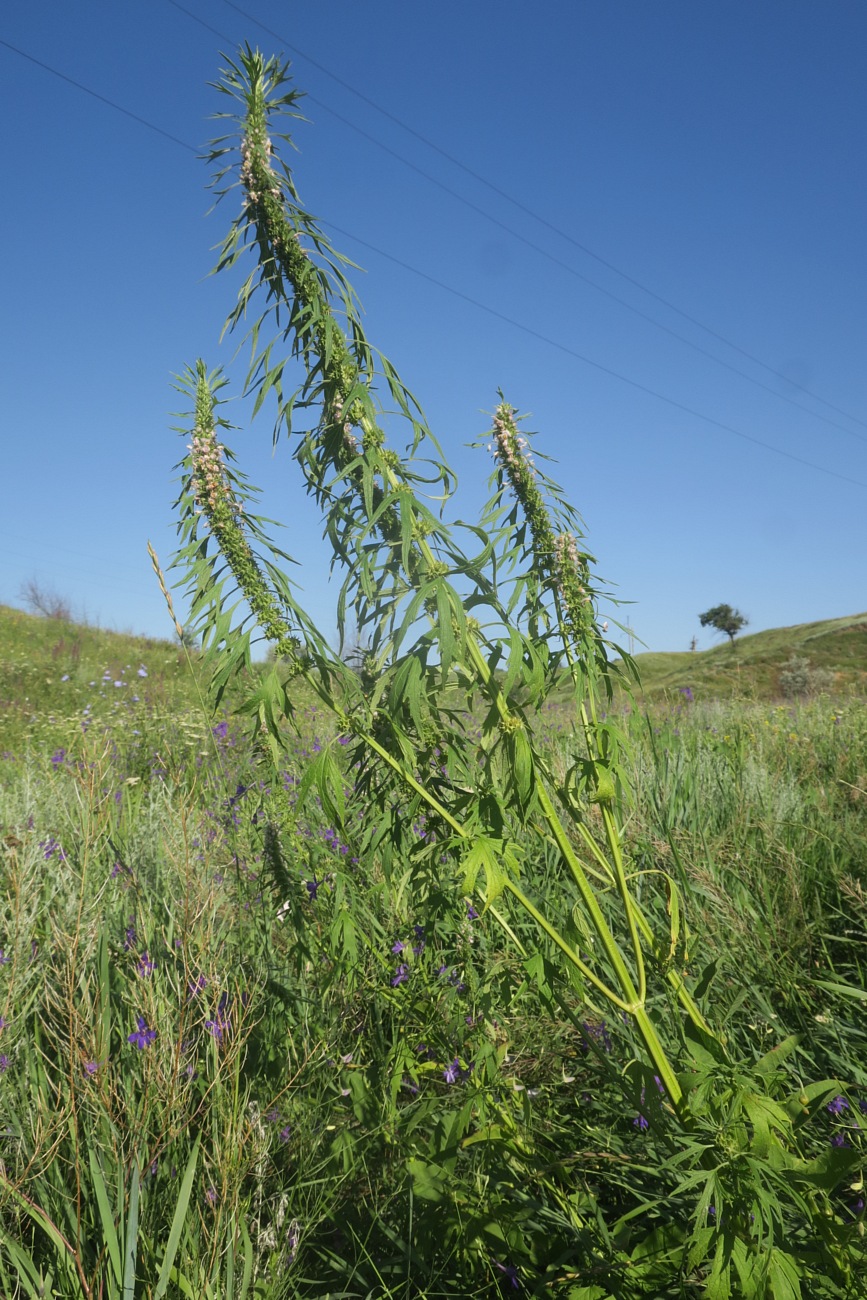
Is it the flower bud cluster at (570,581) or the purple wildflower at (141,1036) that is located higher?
the flower bud cluster at (570,581)

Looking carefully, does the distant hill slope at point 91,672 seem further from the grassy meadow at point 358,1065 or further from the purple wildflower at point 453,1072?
the purple wildflower at point 453,1072

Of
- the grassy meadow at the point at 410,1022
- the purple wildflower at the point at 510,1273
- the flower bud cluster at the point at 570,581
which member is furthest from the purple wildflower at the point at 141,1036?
the flower bud cluster at the point at 570,581

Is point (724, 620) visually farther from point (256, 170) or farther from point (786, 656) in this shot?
point (256, 170)

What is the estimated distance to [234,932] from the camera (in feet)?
9.49

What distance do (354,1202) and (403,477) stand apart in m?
1.68

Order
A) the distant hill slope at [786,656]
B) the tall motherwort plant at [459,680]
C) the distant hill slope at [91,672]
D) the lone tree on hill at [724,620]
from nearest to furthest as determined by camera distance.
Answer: the tall motherwort plant at [459,680], the distant hill slope at [91,672], the distant hill slope at [786,656], the lone tree on hill at [724,620]

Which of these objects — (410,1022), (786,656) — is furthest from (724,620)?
(410,1022)

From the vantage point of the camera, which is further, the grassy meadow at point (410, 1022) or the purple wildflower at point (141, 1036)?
the purple wildflower at point (141, 1036)

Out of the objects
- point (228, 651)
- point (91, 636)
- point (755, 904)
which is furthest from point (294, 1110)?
point (91, 636)

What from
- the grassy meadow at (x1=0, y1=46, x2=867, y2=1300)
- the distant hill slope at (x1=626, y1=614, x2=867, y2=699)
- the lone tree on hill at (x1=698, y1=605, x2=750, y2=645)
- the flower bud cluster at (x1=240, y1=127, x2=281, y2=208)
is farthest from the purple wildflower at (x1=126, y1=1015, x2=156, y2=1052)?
the lone tree on hill at (x1=698, y1=605, x2=750, y2=645)

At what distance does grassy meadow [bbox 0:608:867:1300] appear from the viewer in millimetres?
1539

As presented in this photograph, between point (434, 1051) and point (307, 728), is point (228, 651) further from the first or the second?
point (307, 728)

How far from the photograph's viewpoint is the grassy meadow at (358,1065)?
1.54 m

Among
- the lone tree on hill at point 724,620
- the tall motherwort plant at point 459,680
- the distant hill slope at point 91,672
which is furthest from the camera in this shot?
the lone tree on hill at point 724,620
